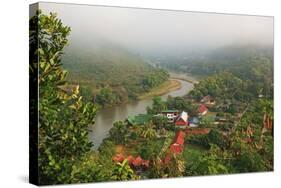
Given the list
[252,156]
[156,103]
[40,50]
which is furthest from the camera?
[252,156]

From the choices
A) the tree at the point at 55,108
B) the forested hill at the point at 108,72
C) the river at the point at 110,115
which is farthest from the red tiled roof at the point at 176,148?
the tree at the point at 55,108

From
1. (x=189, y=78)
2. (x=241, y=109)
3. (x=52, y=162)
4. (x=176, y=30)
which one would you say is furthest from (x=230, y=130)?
(x=52, y=162)

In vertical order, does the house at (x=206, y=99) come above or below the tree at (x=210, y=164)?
above

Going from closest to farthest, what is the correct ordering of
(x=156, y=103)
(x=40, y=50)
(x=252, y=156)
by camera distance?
(x=40, y=50)
(x=156, y=103)
(x=252, y=156)

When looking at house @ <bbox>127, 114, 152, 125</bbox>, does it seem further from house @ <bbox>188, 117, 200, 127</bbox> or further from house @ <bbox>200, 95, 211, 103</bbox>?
house @ <bbox>200, 95, 211, 103</bbox>

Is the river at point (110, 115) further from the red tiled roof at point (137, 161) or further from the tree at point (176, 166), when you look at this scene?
the tree at point (176, 166)

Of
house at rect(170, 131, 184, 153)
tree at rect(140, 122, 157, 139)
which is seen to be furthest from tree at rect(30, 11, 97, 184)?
house at rect(170, 131, 184, 153)

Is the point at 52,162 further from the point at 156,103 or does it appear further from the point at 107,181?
the point at 156,103
